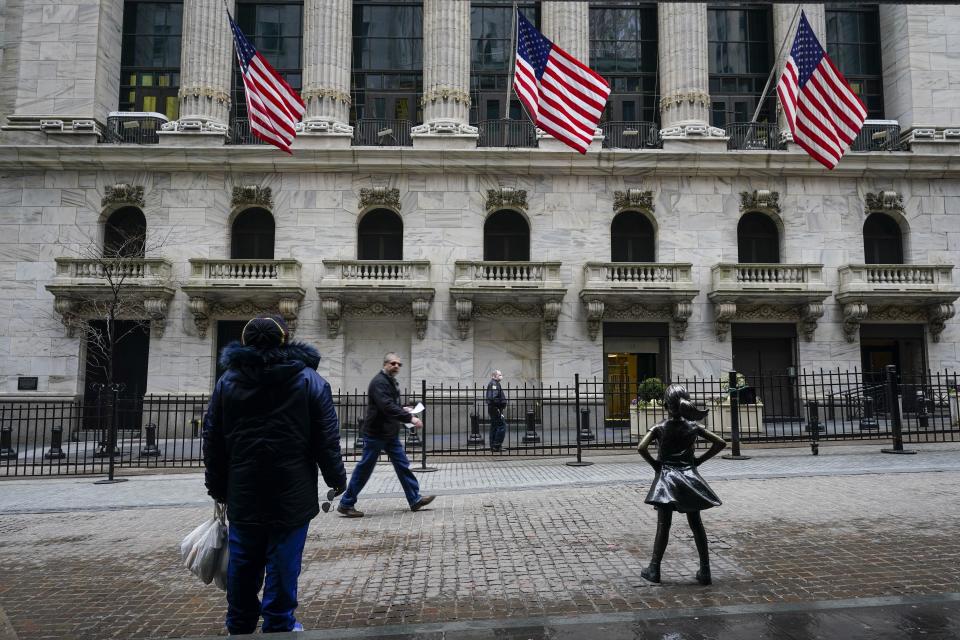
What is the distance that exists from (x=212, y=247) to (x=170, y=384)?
500 cm

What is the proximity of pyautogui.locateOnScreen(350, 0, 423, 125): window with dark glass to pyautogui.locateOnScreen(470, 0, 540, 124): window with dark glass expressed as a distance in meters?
2.12

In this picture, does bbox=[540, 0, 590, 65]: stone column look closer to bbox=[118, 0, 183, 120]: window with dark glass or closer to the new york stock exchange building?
the new york stock exchange building

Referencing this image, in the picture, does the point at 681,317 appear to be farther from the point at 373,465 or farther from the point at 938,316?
the point at 373,465

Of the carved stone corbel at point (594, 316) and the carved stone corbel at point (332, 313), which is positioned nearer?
the carved stone corbel at point (332, 313)

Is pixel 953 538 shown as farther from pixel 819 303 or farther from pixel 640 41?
pixel 640 41

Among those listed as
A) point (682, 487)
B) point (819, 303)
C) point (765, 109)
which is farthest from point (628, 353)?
point (682, 487)

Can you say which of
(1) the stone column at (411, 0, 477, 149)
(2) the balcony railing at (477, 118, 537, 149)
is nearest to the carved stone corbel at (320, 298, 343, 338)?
(1) the stone column at (411, 0, 477, 149)

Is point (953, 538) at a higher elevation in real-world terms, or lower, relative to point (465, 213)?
lower

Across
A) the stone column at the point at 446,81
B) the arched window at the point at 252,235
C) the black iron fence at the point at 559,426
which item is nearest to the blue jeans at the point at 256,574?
the black iron fence at the point at 559,426

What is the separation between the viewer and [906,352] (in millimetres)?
22703

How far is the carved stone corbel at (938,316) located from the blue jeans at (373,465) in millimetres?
21780

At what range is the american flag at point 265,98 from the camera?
1683 centimetres

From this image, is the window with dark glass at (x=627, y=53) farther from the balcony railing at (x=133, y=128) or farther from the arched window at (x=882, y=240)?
the balcony railing at (x=133, y=128)

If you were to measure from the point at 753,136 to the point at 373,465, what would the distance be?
21524 mm
